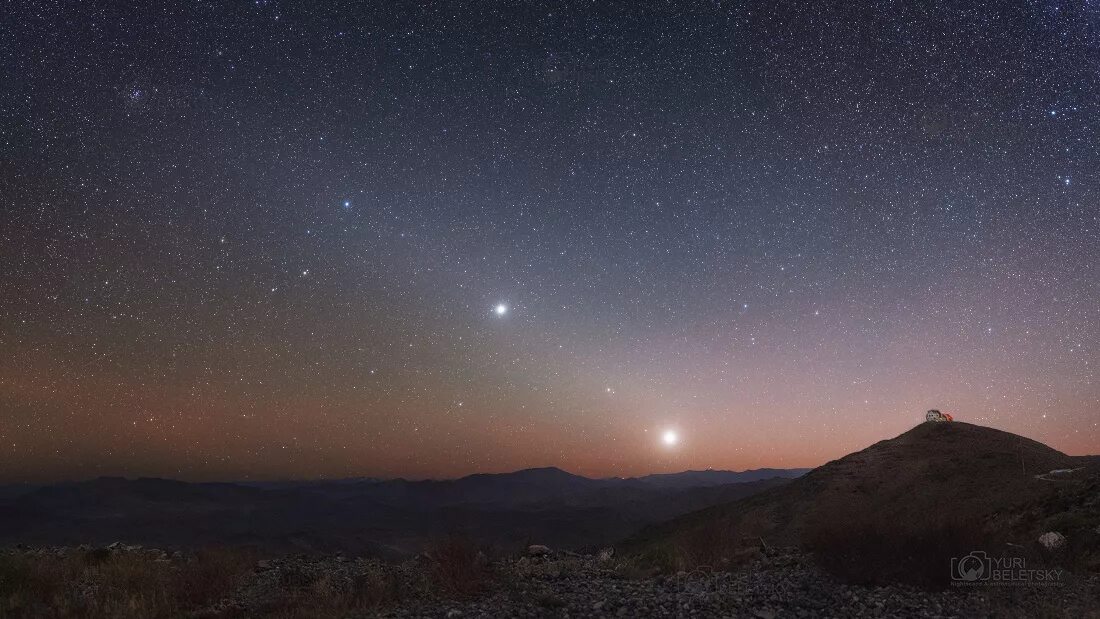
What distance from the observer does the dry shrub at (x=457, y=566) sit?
38.1 feet

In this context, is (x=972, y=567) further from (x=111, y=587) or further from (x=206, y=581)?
(x=111, y=587)

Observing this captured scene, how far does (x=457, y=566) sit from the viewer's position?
39.5ft

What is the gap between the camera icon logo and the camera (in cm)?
1238

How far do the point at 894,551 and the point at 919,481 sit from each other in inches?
1440

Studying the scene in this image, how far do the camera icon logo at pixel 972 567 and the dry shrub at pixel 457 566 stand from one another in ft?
33.8

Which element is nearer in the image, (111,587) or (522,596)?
(522,596)

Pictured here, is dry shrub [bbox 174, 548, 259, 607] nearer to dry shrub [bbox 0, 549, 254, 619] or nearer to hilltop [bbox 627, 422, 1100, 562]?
dry shrub [bbox 0, 549, 254, 619]

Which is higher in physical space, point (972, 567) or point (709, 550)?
point (972, 567)

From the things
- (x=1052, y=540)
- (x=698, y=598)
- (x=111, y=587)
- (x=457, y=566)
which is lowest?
(x=111, y=587)

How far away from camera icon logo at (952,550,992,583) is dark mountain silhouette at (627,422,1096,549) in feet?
47.3

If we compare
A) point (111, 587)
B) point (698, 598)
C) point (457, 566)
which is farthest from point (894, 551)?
point (111, 587)

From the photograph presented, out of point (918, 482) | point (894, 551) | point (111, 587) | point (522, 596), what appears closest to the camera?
point (522, 596)

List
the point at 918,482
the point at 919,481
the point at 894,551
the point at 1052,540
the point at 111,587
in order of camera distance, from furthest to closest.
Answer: the point at 919,481 → the point at 918,482 → the point at 1052,540 → the point at 894,551 → the point at 111,587

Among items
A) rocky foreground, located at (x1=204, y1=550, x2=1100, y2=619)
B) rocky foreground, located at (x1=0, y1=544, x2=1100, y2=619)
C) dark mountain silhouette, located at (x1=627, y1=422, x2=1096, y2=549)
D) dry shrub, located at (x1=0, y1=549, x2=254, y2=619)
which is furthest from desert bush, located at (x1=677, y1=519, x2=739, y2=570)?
dry shrub, located at (x1=0, y1=549, x2=254, y2=619)
